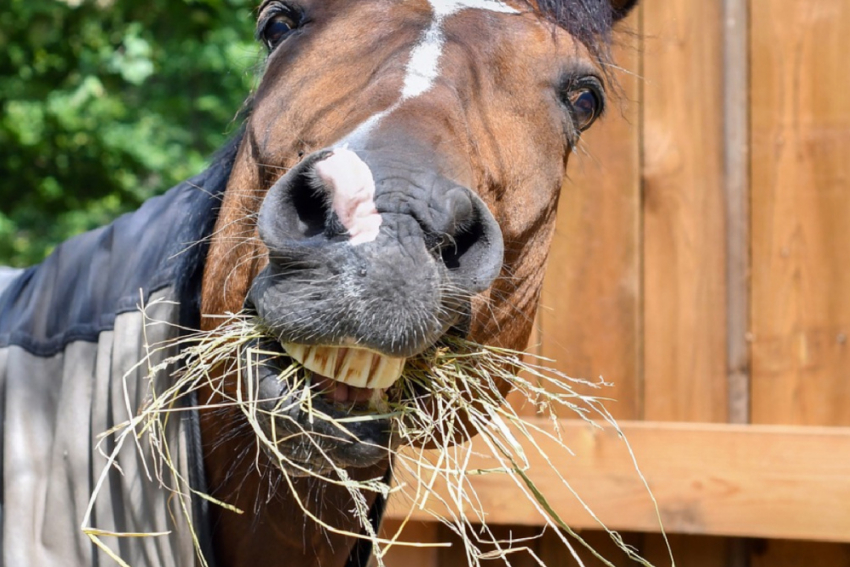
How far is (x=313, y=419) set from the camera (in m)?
1.50

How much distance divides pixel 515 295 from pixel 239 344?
667 mm

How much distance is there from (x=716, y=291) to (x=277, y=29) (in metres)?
1.74

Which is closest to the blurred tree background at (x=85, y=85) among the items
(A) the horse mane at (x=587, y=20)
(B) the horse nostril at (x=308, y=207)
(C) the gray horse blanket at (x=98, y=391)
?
(C) the gray horse blanket at (x=98, y=391)

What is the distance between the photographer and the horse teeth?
59.2 inches

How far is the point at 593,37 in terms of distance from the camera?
2119 millimetres

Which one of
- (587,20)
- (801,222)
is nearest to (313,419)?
(587,20)

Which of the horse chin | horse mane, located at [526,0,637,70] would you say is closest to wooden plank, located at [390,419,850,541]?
horse mane, located at [526,0,637,70]

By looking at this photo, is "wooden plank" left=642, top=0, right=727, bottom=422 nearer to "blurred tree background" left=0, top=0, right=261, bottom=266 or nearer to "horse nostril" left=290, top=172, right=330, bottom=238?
"blurred tree background" left=0, top=0, right=261, bottom=266

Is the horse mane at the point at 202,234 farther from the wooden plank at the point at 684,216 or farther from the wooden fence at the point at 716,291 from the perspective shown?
the wooden plank at the point at 684,216

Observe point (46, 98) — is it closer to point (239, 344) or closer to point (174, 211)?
point (174, 211)

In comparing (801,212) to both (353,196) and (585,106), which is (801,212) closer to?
(585,106)

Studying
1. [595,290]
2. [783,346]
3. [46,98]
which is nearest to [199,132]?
[46,98]

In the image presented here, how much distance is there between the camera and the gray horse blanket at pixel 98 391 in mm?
1912

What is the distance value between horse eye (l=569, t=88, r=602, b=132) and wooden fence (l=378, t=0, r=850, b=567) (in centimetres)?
69
